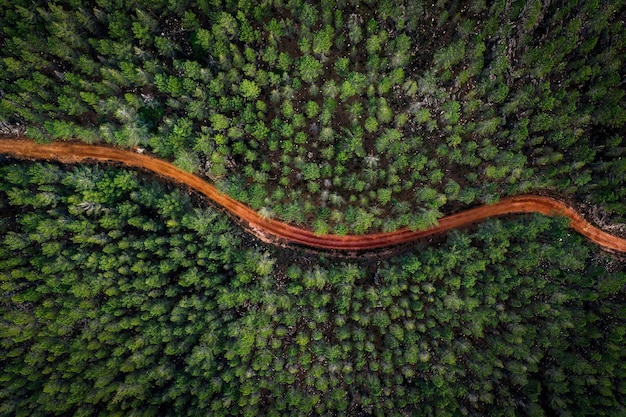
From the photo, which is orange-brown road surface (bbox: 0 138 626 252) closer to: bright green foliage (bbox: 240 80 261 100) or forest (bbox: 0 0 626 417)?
forest (bbox: 0 0 626 417)

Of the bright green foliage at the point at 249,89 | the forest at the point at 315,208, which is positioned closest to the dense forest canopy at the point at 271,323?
the forest at the point at 315,208

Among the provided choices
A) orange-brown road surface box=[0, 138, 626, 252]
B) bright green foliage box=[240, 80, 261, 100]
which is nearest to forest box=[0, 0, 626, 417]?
bright green foliage box=[240, 80, 261, 100]

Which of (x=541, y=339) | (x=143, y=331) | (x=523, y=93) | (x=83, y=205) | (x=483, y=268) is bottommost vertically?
(x=143, y=331)

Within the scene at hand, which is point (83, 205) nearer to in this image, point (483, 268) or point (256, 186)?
point (256, 186)

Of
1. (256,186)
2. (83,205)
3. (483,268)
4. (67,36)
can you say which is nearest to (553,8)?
(483,268)

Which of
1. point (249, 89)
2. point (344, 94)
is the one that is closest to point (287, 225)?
point (249, 89)
